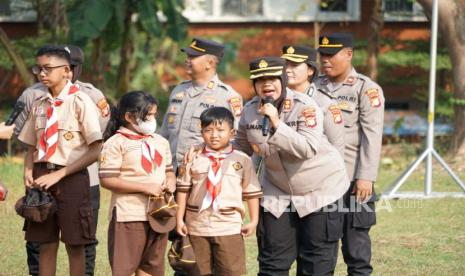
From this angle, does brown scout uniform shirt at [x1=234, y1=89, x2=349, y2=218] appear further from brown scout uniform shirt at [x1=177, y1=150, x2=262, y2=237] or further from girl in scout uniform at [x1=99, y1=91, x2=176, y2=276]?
girl in scout uniform at [x1=99, y1=91, x2=176, y2=276]

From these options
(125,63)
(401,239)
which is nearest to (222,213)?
(401,239)

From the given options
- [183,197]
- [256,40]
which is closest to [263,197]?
[183,197]

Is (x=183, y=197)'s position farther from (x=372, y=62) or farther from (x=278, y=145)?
(x=372, y=62)

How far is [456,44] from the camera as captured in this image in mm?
14719

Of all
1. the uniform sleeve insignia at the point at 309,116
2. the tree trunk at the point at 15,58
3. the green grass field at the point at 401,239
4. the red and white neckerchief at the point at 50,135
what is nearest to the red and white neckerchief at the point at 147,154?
the red and white neckerchief at the point at 50,135

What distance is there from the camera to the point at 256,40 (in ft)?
65.6

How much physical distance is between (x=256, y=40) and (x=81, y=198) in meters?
13.5

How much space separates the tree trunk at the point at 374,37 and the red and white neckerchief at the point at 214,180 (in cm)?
1239

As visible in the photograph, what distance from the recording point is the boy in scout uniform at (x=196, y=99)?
7.49 metres

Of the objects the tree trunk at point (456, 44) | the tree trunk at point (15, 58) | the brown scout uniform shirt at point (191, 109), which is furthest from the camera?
the tree trunk at point (15, 58)

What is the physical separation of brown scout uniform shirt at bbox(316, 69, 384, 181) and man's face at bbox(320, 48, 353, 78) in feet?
0.32

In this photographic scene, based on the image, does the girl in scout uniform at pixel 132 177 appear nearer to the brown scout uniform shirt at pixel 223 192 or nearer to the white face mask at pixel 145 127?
the white face mask at pixel 145 127

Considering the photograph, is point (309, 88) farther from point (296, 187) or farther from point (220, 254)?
point (220, 254)

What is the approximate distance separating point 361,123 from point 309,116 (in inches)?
46.6
